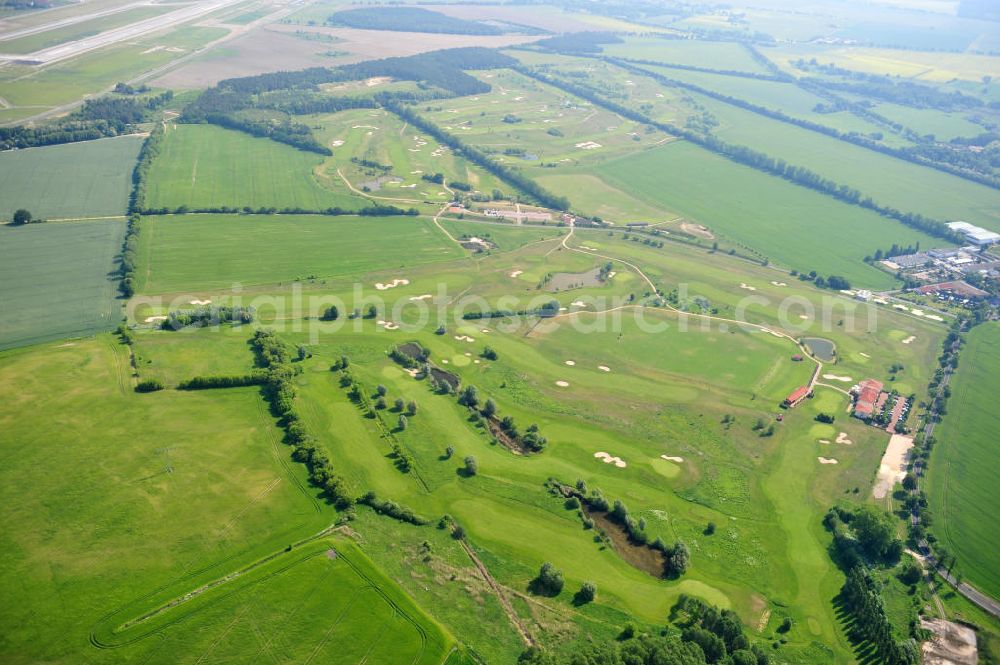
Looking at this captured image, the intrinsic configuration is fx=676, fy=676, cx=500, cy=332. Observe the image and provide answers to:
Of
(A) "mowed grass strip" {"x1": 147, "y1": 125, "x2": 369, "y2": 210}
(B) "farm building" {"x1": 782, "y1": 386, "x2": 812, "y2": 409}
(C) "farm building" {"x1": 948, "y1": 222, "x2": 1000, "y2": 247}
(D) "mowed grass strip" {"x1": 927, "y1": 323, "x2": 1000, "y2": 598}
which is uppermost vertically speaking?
(A) "mowed grass strip" {"x1": 147, "y1": 125, "x2": 369, "y2": 210}

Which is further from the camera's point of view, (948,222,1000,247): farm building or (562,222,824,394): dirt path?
(948,222,1000,247): farm building

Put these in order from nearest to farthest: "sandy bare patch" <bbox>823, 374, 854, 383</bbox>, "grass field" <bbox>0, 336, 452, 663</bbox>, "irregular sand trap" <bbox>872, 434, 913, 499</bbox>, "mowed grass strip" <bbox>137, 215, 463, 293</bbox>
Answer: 1. "grass field" <bbox>0, 336, 452, 663</bbox>
2. "irregular sand trap" <bbox>872, 434, 913, 499</bbox>
3. "sandy bare patch" <bbox>823, 374, 854, 383</bbox>
4. "mowed grass strip" <bbox>137, 215, 463, 293</bbox>

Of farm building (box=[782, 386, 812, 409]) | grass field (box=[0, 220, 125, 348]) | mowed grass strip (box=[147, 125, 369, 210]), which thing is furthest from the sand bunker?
mowed grass strip (box=[147, 125, 369, 210])

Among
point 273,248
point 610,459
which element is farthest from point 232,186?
point 610,459

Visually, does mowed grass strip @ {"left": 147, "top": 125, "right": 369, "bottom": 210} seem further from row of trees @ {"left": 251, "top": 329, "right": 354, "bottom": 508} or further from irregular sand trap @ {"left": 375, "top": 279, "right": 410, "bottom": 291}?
row of trees @ {"left": 251, "top": 329, "right": 354, "bottom": 508}

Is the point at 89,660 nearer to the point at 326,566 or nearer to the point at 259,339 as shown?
the point at 326,566

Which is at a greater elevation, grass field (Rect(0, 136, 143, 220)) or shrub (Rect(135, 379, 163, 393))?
grass field (Rect(0, 136, 143, 220))

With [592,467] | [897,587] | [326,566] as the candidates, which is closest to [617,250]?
[592,467]
